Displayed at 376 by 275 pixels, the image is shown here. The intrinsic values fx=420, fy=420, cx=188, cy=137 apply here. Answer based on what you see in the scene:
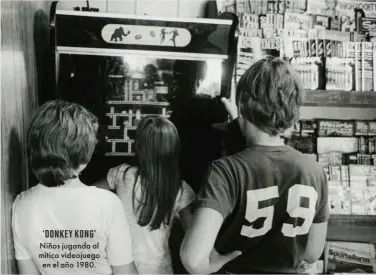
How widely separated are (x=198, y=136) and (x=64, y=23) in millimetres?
556

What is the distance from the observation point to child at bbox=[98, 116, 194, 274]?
1320 mm

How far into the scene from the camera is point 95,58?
1.34 meters

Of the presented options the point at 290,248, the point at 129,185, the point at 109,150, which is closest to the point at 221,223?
the point at 290,248

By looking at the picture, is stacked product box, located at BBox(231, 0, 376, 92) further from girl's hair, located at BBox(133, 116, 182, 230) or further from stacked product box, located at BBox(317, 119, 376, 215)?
girl's hair, located at BBox(133, 116, 182, 230)

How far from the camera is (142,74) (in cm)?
137

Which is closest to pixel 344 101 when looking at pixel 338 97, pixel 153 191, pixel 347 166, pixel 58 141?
pixel 338 97

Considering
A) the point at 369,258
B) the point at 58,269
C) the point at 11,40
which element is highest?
the point at 11,40

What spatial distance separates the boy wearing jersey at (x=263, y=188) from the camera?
1079mm

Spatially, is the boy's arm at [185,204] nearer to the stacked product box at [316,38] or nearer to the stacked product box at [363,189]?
the stacked product box at [316,38]

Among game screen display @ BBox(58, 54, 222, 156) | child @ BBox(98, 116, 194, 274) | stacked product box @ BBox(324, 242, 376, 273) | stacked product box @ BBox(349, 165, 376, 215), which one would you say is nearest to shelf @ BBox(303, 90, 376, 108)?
stacked product box @ BBox(349, 165, 376, 215)

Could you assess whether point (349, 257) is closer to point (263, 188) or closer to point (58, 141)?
point (263, 188)

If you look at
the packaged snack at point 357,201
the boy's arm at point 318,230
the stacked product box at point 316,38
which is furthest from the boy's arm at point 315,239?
the stacked product box at point 316,38

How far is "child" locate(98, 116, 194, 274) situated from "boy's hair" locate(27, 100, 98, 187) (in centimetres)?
21

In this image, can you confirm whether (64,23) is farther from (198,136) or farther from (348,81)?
(348,81)
